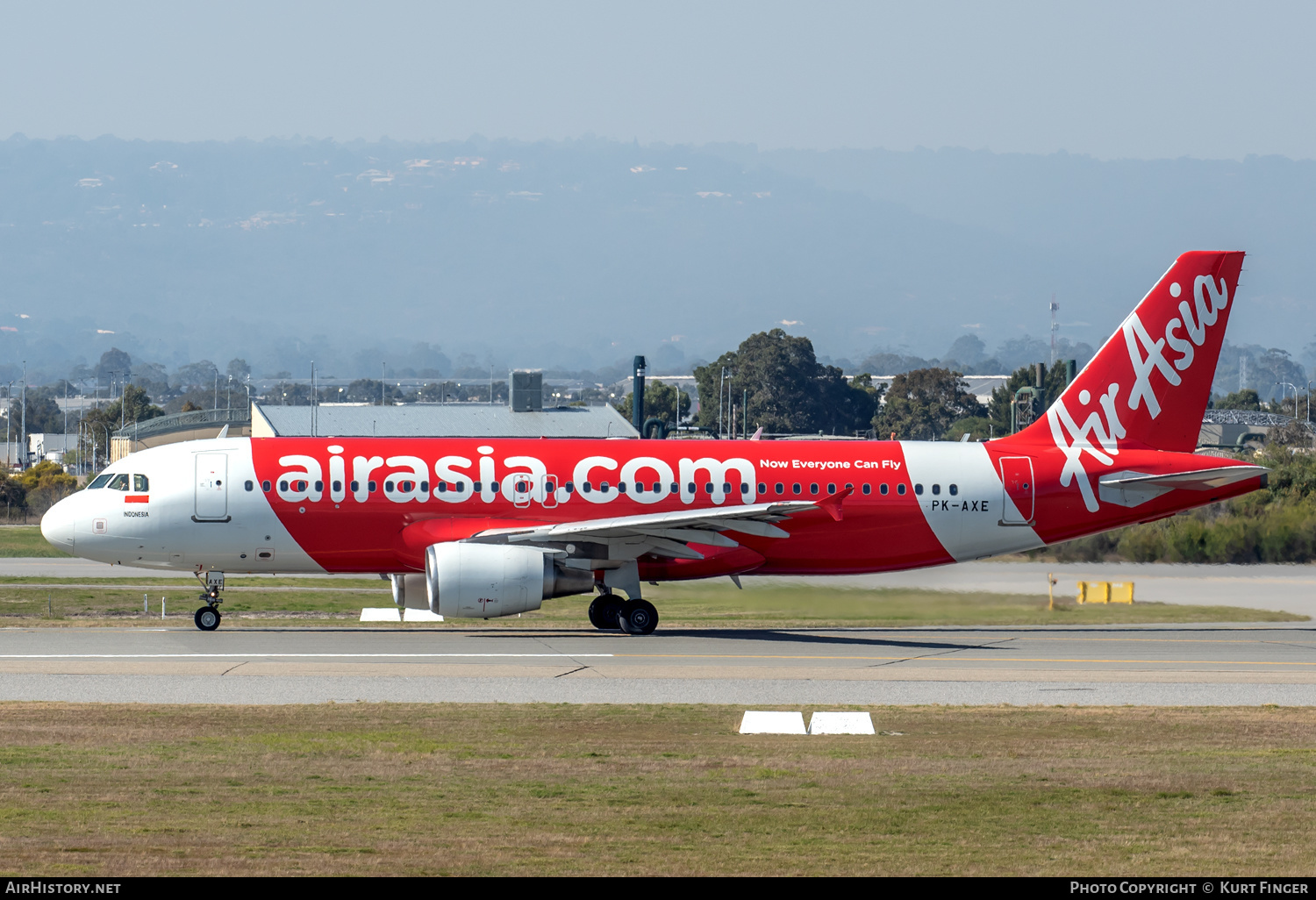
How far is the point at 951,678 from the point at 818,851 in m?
13.7

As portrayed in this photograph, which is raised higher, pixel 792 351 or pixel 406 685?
pixel 792 351

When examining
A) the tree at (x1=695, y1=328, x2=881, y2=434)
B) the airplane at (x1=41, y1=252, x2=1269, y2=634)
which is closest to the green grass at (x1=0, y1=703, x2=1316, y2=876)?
the airplane at (x1=41, y1=252, x2=1269, y2=634)

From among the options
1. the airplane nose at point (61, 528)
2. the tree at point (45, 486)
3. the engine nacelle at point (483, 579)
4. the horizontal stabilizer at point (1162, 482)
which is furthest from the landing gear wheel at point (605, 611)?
the tree at point (45, 486)

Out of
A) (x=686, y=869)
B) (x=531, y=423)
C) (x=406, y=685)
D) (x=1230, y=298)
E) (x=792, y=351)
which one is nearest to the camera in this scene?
(x=686, y=869)

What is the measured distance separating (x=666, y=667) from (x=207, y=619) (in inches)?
430

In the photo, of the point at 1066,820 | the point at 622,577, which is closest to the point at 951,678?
the point at 622,577

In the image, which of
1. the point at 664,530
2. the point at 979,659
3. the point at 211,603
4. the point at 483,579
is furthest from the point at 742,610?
the point at 211,603

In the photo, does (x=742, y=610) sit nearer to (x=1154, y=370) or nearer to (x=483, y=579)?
(x=483, y=579)

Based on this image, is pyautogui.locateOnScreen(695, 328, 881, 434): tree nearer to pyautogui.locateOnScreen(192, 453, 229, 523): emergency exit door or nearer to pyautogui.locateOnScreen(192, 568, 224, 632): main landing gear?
pyautogui.locateOnScreen(192, 568, 224, 632): main landing gear

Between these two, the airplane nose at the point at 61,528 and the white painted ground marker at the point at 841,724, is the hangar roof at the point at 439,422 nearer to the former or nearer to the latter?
the airplane nose at the point at 61,528

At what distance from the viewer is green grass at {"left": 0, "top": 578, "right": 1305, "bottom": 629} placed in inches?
1364

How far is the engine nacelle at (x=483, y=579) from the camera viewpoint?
3028 centimetres

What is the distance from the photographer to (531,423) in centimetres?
10131
